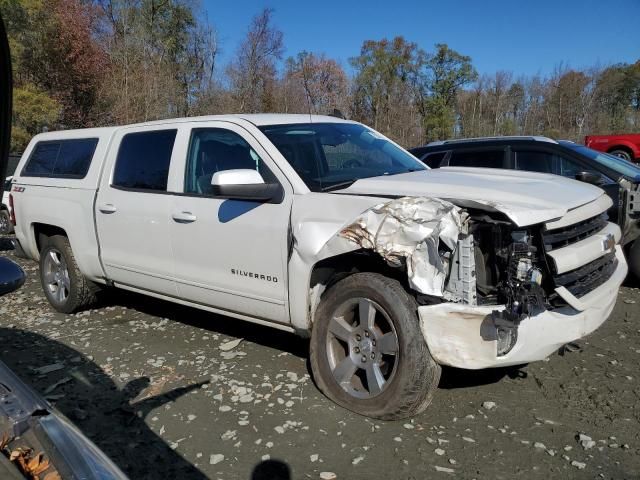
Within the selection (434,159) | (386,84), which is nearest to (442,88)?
(386,84)

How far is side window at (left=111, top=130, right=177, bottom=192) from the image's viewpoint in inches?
181

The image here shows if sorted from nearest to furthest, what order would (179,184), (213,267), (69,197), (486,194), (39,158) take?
(486,194) < (213,267) < (179,184) < (69,197) < (39,158)

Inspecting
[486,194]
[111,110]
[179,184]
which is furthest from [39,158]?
[111,110]

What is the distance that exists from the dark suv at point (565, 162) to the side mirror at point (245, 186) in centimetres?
338

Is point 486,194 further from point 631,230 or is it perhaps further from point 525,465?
point 631,230

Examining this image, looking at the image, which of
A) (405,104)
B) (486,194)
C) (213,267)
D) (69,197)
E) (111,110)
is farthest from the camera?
(405,104)

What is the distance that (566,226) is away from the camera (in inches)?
125

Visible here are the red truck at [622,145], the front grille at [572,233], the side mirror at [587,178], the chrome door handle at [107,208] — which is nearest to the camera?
the front grille at [572,233]

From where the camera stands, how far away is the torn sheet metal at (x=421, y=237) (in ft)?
9.58

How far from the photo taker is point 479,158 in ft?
24.3

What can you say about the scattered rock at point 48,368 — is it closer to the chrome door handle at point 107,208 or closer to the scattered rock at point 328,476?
the chrome door handle at point 107,208

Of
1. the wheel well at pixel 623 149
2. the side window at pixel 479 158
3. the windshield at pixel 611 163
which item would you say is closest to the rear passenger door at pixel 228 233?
the side window at pixel 479 158

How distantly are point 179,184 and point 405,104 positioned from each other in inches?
1617

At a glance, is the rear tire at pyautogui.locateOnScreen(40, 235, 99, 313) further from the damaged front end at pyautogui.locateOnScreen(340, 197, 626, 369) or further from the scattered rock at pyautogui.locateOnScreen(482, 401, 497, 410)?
the scattered rock at pyautogui.locateOnScreen(482, 401, 497, 410)
